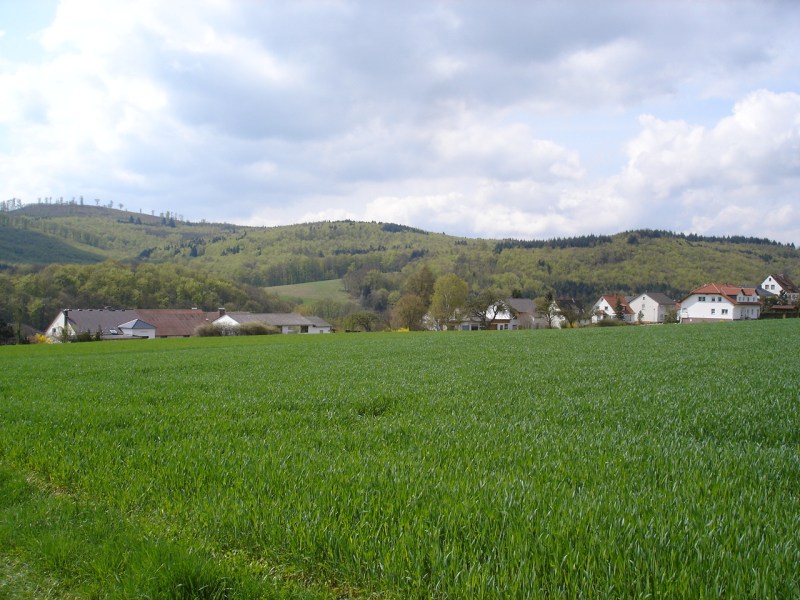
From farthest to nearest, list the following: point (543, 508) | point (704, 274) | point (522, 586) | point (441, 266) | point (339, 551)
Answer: point (441, 266) → point (704, 274) → point (543, 508) → point (339, 551) → point (522, 586)

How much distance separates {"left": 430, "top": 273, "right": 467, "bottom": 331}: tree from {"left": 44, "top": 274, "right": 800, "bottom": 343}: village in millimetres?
1422

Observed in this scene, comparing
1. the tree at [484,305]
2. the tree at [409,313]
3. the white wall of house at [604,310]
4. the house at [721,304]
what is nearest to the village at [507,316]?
the house at [721,304]

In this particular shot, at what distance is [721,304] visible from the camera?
105 m

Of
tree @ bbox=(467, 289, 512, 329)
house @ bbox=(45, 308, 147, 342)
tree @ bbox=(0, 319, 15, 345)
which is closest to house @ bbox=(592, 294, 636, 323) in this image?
tree @ bbox=(467, 289, 512, 329)

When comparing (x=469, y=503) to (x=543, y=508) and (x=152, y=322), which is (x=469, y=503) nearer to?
(x=543, y=508)

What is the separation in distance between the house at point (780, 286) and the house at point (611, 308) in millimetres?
33452

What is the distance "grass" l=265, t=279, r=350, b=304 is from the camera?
15988 centimetres

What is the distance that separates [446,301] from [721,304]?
59505 mm

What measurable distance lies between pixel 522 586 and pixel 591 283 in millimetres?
168721

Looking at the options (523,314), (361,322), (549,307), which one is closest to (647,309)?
(523,314)

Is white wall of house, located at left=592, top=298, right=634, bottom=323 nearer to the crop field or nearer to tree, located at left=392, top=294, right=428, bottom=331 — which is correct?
tree, located at left=392, top=294, right=428, bottom=331

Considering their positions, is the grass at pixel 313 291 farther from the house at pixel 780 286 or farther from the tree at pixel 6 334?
the house at pixel 780 286

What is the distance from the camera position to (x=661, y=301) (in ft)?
431

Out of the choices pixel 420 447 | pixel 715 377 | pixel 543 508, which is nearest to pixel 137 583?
pixel 543 508
